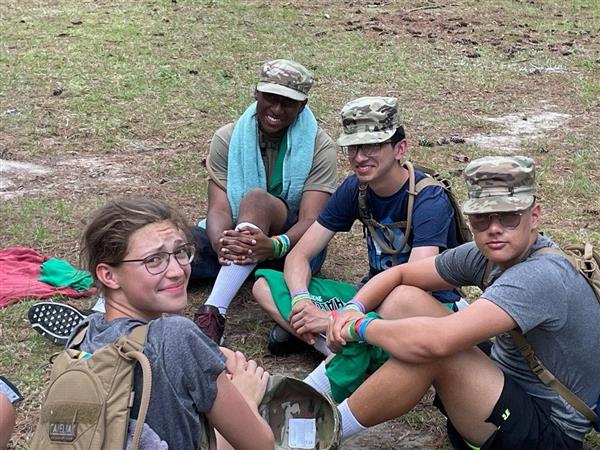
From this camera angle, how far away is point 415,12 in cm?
1420

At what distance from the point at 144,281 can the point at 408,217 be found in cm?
183

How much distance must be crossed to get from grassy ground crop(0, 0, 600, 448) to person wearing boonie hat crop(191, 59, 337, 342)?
36 centimetres

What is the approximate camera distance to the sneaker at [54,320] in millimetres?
4309

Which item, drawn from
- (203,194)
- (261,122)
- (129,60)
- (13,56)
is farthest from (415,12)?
(261,122)

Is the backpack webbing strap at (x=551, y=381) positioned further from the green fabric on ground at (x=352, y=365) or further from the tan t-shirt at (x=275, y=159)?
the tan t-shirt at (x=275, y=159)

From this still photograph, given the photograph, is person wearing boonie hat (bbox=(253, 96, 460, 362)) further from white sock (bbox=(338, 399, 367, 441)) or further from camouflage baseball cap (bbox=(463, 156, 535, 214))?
camouflage baseball cap (bbox=(463, 156, 535, 214))

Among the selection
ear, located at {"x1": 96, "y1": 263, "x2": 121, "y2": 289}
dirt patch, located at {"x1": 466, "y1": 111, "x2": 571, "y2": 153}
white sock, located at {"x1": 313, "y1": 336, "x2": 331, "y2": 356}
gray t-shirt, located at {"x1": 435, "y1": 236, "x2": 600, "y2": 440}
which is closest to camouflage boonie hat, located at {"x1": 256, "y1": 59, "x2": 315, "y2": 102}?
white sock, located at {"x1": 313, "y1": 336, "x2": 331, "y2": 356}

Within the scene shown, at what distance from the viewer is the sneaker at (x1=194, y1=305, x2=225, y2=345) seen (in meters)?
4.32

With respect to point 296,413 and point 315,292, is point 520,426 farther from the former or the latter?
point 315,292

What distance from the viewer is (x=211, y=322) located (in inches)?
171

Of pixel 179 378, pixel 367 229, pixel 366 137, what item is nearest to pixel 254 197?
pixel 367 229

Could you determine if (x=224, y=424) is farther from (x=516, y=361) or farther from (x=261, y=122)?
(x=261, y=122)

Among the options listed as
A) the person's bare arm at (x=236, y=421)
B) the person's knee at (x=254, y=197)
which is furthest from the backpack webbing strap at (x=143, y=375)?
the person's knee at (x=254, y=197)

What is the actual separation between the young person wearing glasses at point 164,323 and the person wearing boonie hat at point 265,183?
188 cm
